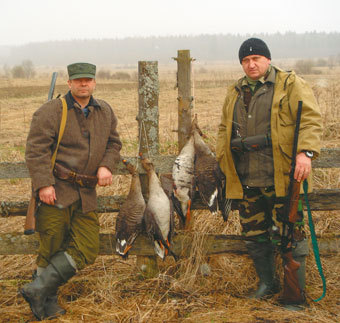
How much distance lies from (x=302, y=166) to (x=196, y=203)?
1222 mm

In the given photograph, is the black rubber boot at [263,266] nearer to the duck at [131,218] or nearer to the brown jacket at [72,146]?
the duck at [131,218]

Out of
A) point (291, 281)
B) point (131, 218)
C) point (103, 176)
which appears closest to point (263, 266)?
point (291, 281)

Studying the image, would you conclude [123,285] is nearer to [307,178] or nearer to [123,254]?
[123,254]

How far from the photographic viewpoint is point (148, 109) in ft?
12.4

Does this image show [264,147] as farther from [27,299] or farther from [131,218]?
[27,299]

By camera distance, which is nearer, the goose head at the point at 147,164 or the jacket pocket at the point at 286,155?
the jacket pocket at the point at 286,155

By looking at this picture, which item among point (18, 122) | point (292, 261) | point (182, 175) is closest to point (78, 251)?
point (182, 175)

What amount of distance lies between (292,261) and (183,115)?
170cm

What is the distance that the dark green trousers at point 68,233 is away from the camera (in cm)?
331

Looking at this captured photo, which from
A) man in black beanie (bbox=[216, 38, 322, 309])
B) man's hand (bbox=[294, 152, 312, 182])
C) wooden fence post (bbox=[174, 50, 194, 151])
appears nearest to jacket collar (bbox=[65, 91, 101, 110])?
wooden fence post (bbox=[174, 50, 194, 151])

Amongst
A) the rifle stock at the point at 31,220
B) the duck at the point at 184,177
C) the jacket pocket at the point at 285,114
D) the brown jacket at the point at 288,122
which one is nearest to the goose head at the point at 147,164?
the duck at the point at 184,177

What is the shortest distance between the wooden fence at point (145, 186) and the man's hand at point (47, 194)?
2.11 ft

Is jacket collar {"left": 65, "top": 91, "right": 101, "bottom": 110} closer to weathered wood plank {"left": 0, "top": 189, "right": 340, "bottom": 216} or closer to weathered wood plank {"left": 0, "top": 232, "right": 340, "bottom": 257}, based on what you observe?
weathered wood plank {"left": 0, "top": 189, "right": 340, "bottom": 216}

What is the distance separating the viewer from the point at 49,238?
10.9ft
